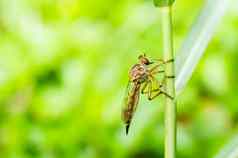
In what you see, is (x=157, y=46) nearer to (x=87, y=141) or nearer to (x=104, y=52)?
(x=104, y=52)

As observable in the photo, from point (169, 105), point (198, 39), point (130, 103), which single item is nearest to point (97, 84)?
point (130, 103)

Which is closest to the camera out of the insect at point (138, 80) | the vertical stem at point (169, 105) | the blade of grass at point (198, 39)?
the vertical stem at point (169, 105)

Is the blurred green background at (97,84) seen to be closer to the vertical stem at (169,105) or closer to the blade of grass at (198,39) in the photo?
the blade of grass at (198,39)

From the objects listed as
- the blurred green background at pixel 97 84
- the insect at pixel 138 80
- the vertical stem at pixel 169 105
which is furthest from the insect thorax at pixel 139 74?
the blurred green background at pixel 97 84

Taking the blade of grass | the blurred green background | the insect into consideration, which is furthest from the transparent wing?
the blurred green background

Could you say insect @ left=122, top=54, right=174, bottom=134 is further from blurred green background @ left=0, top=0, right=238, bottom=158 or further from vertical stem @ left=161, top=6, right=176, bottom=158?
blurred green background @ left=0, top=0, right=238, bottom=158

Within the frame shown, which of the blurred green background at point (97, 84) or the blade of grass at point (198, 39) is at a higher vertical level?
the blurred green background at point (97, 84)

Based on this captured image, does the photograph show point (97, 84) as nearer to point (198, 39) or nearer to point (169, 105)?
point (198, 39)
